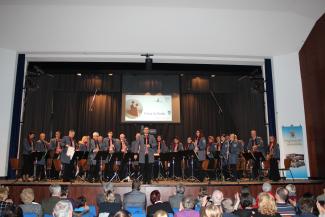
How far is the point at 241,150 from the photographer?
11.5 meters

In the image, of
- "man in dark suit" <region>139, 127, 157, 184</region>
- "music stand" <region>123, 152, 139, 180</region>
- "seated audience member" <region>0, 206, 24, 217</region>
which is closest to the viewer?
"seated audience member" <region>0, 206, 24, 217</region>

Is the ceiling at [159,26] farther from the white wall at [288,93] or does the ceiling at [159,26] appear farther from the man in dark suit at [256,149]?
the man in dark suit at [256,149]

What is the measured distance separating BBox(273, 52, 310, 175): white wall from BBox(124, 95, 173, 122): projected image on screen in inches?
200

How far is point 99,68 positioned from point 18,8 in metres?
4.30

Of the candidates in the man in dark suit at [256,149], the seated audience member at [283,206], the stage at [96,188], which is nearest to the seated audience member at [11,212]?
the seated audience member at [283,206]

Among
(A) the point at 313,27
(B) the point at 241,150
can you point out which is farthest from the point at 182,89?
(A) the point at 313,27

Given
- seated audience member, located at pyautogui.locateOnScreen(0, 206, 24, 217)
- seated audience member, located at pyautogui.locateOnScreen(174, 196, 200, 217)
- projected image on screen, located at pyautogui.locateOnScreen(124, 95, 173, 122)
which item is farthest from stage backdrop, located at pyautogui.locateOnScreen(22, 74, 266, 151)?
seated audience member, located at pyautogui.locateOnScreen(0, 206, 24, 217)

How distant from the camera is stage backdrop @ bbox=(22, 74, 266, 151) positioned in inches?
597

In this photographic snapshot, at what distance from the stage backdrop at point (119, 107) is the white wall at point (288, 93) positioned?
7.52ft

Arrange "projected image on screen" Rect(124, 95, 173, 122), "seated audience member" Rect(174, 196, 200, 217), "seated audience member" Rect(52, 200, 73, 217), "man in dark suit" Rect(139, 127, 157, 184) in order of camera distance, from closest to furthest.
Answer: "seated audience member" Rect(52, 200, 73, 217)
"seated audience member" Rect(174, 196, 200, 217)
"man in dark suit" Rect(139, 127, 157, 184)
"projected image on screen" Rect(124, 95, 173, 122)

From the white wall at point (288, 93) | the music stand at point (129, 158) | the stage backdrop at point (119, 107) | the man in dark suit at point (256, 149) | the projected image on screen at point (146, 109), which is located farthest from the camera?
the stage backdrop at point (119, 107)

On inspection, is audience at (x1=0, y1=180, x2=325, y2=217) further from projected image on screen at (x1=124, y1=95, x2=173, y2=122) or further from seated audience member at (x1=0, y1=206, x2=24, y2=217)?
projected image on screen at (x1=124, y1=95, x2=173, y2=122)

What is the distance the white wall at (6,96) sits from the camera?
11.6m

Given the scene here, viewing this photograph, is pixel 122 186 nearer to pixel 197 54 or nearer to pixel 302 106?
pixel 197 54
